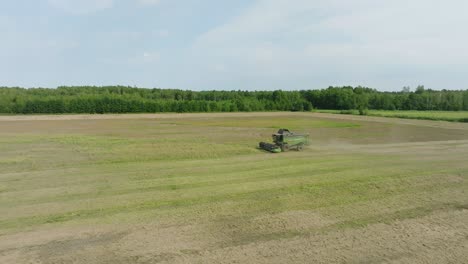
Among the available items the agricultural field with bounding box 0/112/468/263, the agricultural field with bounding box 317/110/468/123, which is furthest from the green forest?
the agricultural field with bounding box 0/112/468/263

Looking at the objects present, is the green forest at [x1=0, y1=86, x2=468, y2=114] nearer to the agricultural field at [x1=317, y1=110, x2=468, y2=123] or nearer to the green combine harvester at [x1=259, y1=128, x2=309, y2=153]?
the agricultural field at [x1=317, y1=110, x2=468, y2=123]

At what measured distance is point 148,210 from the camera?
1033 centimetres

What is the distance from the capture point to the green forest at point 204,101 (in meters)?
78.1

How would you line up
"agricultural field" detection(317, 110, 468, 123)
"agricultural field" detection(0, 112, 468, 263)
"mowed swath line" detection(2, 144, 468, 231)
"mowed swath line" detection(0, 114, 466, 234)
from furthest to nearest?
"agricultural field" detection(317, 110, 468, 123)
"mowed swath line" detection(0, 114, 466, 234)
"mowed swath line" detection(2, 144, 468, 231)
"agricultural field" detection(0, 112, 468, 263)

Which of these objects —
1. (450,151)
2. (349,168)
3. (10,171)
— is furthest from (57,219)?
(450,151)

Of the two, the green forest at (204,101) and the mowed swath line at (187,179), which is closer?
the mowed swath line at (187,179)

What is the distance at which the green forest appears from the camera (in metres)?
78.1

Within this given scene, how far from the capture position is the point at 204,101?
9256 centimetres

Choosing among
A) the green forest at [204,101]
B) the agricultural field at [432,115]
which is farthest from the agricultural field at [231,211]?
the green forest at [204,101]

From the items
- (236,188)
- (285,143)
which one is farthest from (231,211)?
(285,143)

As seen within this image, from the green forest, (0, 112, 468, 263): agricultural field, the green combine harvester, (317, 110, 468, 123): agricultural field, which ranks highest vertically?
the green forest

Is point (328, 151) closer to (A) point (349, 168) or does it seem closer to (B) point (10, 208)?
(A) point (349, 168)

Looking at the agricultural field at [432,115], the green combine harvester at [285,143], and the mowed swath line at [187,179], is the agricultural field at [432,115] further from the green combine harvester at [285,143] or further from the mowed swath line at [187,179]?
the green combine harvester at [285,143]

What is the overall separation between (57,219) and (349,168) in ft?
42.7
